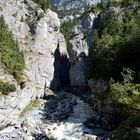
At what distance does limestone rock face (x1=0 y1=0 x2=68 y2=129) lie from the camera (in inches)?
3312

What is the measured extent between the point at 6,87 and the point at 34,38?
28.7m

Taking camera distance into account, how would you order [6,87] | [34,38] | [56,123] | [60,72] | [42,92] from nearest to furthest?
[6,87] < [56,123] < [42,92] < [34,38] < [60,72]

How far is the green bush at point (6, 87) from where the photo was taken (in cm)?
6427

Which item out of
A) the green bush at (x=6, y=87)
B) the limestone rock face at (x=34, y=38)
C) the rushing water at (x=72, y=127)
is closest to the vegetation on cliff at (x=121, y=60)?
the rushing water at (x=72, y=127)

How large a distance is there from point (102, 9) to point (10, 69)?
4920 centimetres

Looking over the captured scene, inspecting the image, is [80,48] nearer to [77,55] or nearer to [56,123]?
[77,55]

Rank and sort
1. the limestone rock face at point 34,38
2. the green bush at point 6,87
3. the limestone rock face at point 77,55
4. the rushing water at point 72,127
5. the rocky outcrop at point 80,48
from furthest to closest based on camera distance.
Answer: the rocky outcrop at point 80,48, the limestone rock face at point 77,55, the limestone rock face at point 34,38, the green bush at point 6,87, the rushing water at point 72,127

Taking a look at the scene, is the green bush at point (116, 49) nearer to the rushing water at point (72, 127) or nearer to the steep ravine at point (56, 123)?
the rushing water at point (72, 127)

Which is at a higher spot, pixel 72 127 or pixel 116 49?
pixel 116 49

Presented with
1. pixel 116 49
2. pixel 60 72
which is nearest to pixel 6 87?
pixel 116 49

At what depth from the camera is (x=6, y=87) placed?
2552 inches

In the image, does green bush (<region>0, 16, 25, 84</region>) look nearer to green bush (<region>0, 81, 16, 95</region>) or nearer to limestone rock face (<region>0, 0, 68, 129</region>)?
limestone rock face (<region>0, 0, 68, 129</region>)

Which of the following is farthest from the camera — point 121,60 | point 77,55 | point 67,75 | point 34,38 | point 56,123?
point 67,75

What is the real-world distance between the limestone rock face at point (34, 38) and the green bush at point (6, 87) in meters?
7.61
